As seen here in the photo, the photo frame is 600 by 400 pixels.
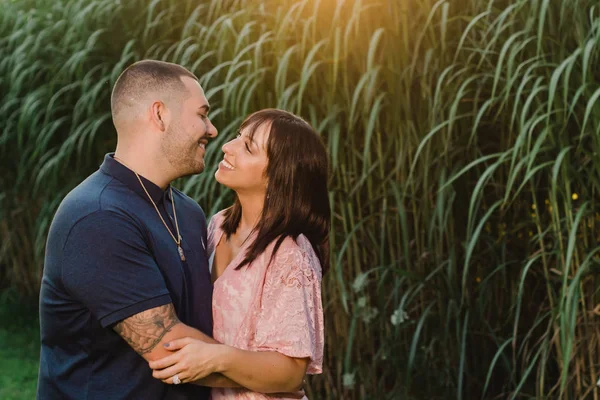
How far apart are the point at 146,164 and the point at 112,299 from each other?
422mm

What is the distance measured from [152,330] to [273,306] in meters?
0.34

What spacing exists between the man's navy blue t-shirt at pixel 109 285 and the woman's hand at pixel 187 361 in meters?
0.11

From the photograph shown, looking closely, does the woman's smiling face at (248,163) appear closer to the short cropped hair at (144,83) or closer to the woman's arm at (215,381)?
the short cropped hair at (144,83)

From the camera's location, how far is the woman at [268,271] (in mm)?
2112

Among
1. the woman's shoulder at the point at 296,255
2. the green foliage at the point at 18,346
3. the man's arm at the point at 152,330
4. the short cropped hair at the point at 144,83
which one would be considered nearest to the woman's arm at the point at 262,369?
the man's arm at the point at 152,330

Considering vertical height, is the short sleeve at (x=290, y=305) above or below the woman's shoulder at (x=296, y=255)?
below

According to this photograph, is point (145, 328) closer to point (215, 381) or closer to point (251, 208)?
point (215, 381)

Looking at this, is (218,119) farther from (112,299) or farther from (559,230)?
(112,299)

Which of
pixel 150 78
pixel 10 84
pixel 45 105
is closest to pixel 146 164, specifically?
pixel 150 78

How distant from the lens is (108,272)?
203 centimetres

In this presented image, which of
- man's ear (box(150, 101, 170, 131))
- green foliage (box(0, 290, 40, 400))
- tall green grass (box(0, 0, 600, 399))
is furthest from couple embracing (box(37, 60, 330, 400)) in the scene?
green foliage (box(0, 290, 40, 400))

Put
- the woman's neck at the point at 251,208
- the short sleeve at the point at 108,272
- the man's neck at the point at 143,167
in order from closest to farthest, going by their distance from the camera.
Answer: the short sleeve at the point at 108,272 → the man's neck at the point at 143,167 → the woman's neck at the point at 251,208

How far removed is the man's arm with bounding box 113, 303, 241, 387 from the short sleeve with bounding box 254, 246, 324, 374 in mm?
223

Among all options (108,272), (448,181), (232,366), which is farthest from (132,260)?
(448,181)
